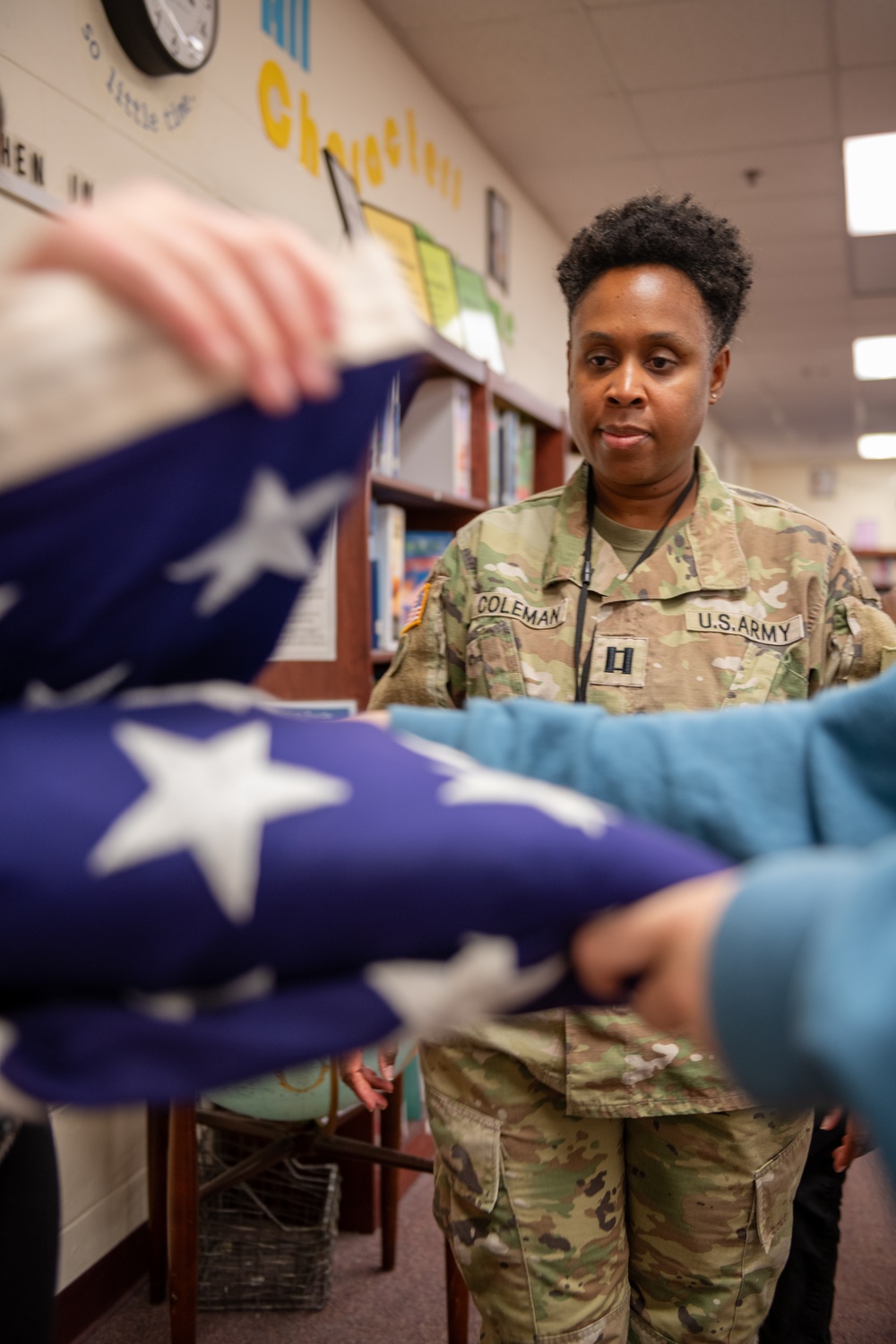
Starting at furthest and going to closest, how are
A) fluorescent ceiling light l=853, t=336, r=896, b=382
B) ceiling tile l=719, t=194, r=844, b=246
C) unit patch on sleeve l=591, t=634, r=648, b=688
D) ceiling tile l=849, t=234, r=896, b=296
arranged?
1. fluorescent ceiling light l=853, t=336, r=896, b=382
2. ceiling tile l=849, t=234, r=896, b=296
3. ceiling tile l=719, t=194, r=844, b=246
4. unit patch on sleeve l=591, t=634, r=648, b=688

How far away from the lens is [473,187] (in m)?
4.14

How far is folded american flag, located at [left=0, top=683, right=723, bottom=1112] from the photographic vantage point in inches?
17.0

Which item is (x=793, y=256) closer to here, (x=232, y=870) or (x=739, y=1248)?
(x=739, y=1248)

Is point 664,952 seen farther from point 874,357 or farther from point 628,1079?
point 874,357

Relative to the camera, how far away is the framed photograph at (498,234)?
4.31 meters

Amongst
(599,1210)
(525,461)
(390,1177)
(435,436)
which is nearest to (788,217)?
(525,461)

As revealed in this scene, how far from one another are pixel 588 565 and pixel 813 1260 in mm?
1270

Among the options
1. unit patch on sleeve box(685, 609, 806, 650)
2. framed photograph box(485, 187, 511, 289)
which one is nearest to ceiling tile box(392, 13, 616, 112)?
framed photograph box(485, 187, 511, 289)

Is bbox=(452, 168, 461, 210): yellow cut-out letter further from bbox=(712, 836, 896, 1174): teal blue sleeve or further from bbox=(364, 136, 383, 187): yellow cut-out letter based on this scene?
bbox=(712, 836, 896, 1174): teal blue sleeve

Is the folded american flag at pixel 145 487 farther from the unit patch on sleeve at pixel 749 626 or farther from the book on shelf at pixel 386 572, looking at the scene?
the book on shelf at pixel 386 572

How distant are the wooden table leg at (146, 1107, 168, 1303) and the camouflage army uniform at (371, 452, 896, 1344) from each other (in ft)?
3.14

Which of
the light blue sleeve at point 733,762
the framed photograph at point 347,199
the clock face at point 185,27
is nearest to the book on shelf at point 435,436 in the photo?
the framed photograph at point 347,199

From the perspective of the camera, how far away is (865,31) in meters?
3.40

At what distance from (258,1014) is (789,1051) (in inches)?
8.4
